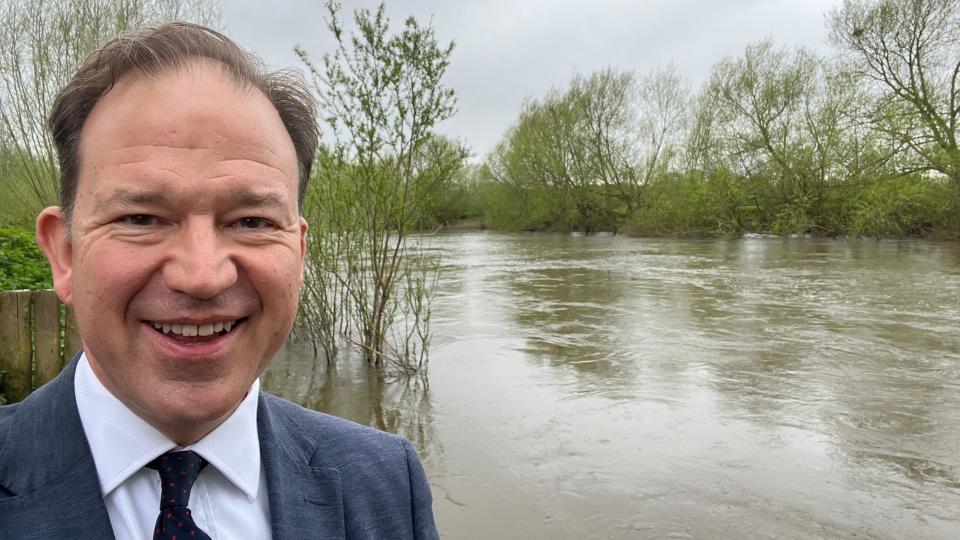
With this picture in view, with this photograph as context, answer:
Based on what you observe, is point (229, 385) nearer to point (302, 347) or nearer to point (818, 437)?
point (818, 437)

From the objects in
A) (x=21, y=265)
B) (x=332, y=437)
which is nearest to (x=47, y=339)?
(x=21, y=265)

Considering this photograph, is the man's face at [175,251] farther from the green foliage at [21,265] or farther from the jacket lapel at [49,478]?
the green foliage at [21,265]

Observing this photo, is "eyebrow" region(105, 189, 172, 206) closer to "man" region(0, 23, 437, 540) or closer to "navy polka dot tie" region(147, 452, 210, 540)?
"man" region(0, 23, 437, 540)

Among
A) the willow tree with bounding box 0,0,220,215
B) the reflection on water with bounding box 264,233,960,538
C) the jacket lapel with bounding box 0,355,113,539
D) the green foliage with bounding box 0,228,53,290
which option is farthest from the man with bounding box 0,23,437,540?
the willow tree with bounding box 0,0,220,215

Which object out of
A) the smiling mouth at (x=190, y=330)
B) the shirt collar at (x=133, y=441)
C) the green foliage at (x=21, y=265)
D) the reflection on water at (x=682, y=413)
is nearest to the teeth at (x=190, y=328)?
the smiling mouth at (x=190, y=330)

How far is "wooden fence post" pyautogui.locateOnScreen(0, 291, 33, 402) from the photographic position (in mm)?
4289

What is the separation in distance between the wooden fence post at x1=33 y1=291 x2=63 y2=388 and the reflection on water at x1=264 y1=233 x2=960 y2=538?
7.62ft

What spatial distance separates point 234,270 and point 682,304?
11.4m

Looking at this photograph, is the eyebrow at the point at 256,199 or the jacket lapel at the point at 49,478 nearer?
the jacket lapel at the point at 49,478

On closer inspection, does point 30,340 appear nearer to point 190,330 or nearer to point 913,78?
point 190,330

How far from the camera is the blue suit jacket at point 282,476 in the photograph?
974mm

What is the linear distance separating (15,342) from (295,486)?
4234 millimetres

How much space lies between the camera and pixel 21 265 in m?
6.93

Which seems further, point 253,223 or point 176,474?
point 253,223
